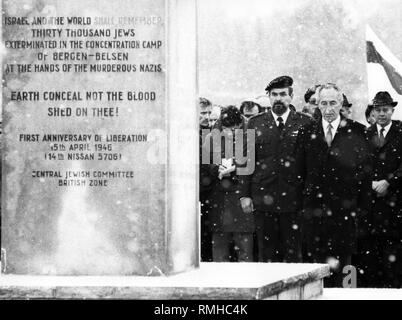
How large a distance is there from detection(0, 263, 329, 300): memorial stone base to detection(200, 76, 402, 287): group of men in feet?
8.40

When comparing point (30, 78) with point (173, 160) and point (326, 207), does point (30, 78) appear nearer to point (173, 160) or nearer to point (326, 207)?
point (173, 160)

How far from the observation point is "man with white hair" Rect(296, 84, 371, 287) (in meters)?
8.42

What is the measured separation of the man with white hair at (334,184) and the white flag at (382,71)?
63.1 inches

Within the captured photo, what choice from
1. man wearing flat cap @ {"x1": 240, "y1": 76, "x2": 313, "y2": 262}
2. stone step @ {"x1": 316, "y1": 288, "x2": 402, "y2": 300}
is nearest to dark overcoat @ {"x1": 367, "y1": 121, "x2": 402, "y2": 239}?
man wearing flat cap @ {"x1": 240, "y1": 76, "x2": 313, "y2": 262}

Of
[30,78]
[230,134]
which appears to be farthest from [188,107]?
[230,134]

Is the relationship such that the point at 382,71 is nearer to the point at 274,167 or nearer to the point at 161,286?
the point at 274,167

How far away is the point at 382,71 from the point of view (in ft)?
34.1

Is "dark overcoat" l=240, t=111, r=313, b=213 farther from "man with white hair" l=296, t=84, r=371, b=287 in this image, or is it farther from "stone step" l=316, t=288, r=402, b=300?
"stone step" l=316, t=288, r=402, b=300


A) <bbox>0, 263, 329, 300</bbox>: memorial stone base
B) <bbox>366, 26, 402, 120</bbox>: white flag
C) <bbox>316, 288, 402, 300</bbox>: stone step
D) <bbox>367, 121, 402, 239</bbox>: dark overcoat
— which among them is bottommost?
<bbox>316, 288, 402, 300</bbox>: stone step

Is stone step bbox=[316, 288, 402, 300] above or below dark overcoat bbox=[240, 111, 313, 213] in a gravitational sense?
below

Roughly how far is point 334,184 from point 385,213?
769 mm

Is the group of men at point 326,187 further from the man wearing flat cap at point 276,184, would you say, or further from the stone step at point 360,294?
the stone step at point 360,294

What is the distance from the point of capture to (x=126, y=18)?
5859mm

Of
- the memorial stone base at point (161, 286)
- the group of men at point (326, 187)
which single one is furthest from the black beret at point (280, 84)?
the memorial stone base at point (161, 286)
